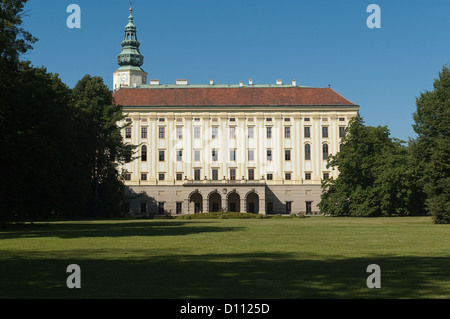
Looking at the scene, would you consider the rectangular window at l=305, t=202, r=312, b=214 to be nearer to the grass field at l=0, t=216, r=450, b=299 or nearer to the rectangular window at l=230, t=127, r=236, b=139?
the rectangular window at l=230, t=127, r=236, b=139

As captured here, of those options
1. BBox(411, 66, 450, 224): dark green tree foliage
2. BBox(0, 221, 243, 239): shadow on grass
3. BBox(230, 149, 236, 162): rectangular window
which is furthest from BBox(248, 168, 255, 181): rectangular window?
BBox(0, 221, 243, 239): shadow on grass

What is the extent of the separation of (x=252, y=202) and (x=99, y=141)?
37585 millimetres

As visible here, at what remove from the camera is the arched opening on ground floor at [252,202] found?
9612 centimetres

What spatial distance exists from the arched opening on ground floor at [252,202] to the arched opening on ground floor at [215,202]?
4.70m

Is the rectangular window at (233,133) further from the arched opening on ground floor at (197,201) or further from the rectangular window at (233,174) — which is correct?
the arched opening on ground floor at (197,201)

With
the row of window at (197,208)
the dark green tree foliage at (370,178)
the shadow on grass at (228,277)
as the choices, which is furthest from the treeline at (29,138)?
the row of window at (197,208)

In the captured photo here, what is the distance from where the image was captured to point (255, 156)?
9750 cm

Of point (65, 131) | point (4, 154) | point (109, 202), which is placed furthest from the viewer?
point (109, 202)

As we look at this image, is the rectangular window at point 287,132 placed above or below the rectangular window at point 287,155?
above

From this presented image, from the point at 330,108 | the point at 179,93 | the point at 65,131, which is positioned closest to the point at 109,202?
Result: the point at 65,131

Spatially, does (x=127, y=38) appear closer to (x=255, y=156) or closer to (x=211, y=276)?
(x=255, y=156)

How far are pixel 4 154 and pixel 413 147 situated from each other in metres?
32.5

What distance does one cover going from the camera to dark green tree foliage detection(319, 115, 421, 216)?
7369cm
